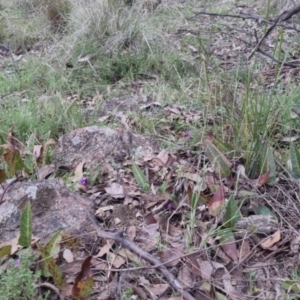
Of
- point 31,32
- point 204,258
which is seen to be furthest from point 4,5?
point 204,258

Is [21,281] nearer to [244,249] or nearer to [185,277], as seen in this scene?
[185,277]

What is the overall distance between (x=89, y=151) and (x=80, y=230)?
0.63m

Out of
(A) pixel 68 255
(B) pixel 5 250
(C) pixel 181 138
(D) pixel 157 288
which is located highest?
(B) pixel 5 250

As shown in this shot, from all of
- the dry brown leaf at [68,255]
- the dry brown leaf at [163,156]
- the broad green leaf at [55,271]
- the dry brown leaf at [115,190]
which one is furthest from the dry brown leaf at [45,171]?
the broad green leaf at [55,271]

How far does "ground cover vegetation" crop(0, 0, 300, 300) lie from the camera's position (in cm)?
169

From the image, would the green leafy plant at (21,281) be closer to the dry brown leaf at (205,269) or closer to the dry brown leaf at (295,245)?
the dry brown leaf at (205,269)

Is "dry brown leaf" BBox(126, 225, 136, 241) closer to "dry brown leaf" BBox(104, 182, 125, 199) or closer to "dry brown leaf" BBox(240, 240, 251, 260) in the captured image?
"dry brown leaf" BBox(104, 182, 125, 199)

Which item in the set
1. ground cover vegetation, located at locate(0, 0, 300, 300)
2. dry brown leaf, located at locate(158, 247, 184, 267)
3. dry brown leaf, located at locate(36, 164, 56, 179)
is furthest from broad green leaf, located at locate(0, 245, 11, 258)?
dry brown leaf, located at locate(36, 164, 56, 179)

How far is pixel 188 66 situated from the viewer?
3.78 m

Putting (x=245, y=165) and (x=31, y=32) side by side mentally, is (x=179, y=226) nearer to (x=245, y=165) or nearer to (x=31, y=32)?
(x=245, y=165)

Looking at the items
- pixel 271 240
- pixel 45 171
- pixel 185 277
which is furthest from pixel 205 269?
pixel 45 171

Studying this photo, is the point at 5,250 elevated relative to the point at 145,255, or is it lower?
elevated

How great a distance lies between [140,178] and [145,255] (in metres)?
0.49

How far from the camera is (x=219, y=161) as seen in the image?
209 cm
